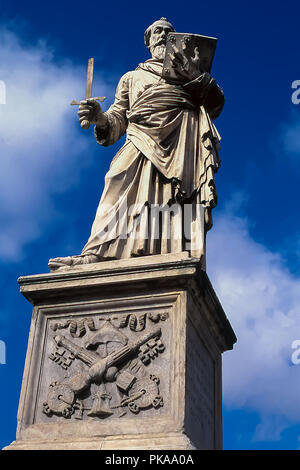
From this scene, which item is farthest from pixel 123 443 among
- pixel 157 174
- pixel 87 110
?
pixel 87 110

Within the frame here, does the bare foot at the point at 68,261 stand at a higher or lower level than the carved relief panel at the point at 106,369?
higher

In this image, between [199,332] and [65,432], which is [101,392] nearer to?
[65,432]

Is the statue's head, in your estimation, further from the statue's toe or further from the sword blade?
the statue's toe

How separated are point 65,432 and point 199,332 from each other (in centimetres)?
179

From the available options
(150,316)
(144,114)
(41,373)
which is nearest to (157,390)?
(150,316)

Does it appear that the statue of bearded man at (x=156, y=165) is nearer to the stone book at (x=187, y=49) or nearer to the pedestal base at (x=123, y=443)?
the stone book at (x=187, y=49)

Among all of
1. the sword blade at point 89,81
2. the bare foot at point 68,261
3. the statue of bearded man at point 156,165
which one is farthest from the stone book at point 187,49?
the bare foot at point 68,261

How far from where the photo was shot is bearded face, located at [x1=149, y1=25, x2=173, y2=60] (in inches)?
383

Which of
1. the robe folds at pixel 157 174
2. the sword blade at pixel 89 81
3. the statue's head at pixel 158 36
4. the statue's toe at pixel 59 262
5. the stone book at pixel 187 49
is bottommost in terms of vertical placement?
the statue's toe at pixel 59 262

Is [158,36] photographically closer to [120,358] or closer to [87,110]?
[87,110]

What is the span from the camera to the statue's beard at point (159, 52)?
9664 mm

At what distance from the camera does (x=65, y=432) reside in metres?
6.60

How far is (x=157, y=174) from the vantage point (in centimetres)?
848

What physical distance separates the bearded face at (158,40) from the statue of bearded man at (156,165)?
0.15 metres
